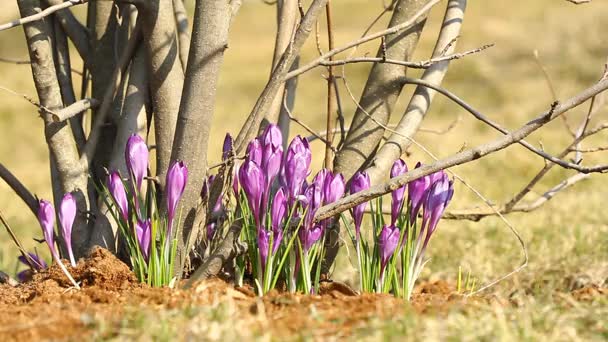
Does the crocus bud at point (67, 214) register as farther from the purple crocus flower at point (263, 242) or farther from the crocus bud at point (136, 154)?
the purple crocus flower at point (263, 242)

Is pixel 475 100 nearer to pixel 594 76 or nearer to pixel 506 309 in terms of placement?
pixel 594 76

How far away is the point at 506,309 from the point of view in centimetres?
229

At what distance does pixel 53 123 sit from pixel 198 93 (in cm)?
59

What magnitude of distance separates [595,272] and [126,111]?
2256 mm

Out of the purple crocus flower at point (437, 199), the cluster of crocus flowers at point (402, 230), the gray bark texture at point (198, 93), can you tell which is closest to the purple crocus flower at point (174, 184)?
the gray bark texture at point (198, 93)

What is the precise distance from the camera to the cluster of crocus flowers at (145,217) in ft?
8.61

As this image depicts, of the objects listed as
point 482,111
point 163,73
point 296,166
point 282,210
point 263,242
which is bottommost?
point 263,242

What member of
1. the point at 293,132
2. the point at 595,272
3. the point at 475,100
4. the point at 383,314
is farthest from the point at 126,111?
the point at 475,100

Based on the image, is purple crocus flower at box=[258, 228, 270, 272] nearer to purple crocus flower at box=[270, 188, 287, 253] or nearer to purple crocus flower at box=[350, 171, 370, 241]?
purple crocus flower at box=[270, 188, 287, 253]

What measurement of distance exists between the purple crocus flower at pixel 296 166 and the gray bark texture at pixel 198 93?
288mm

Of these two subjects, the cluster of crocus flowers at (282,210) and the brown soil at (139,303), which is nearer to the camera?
the brown soil at (139,303)

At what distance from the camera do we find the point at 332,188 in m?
2.72

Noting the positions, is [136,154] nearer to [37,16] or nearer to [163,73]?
[163,73]

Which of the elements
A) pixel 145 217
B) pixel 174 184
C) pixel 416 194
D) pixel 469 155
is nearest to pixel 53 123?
pixel 145 217
